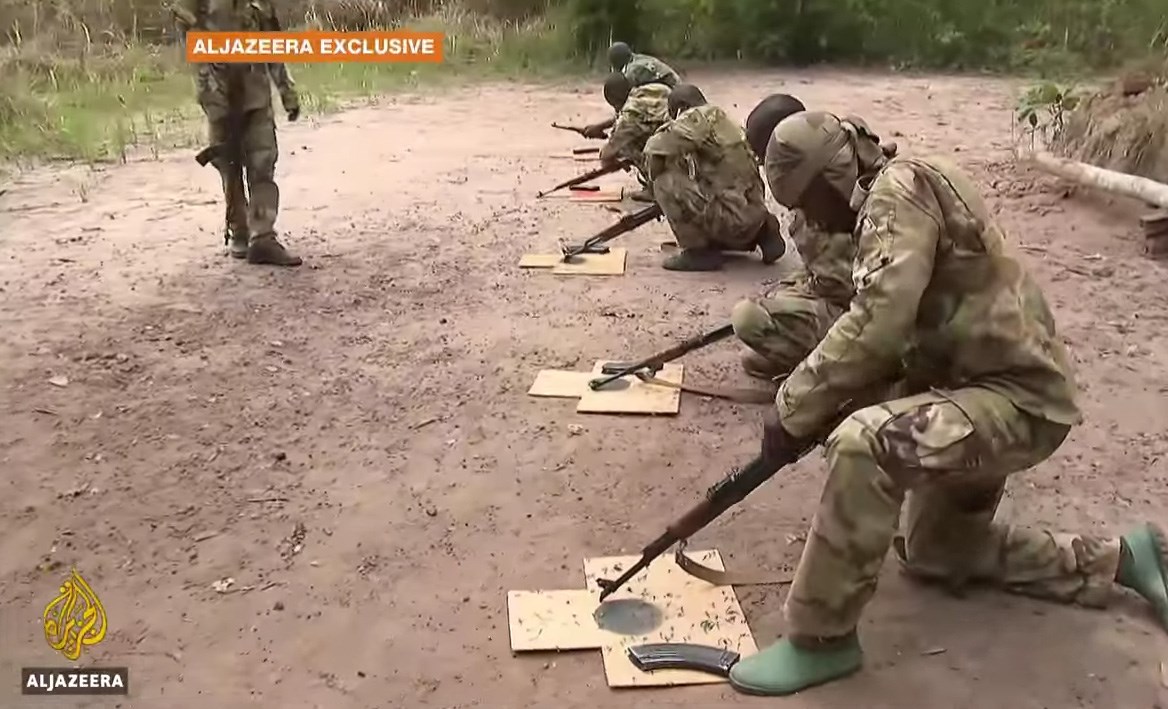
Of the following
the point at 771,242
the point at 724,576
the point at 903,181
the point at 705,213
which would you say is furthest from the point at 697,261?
the point at 903,181

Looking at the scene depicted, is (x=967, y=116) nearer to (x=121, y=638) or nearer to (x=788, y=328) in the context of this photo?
(x=788, y=328)

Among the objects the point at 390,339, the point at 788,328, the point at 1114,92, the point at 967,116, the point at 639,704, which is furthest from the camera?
the point at 967,116

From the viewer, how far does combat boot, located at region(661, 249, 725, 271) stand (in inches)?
222

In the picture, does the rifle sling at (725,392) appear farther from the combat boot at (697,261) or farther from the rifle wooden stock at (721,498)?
the combat boot at (697,261)

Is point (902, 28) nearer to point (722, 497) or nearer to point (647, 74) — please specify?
point (647, 74)

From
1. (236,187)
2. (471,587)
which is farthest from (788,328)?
(236,187)

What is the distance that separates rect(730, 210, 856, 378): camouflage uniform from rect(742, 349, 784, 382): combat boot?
0.15 metres

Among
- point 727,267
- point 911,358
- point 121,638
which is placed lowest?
point 121,638

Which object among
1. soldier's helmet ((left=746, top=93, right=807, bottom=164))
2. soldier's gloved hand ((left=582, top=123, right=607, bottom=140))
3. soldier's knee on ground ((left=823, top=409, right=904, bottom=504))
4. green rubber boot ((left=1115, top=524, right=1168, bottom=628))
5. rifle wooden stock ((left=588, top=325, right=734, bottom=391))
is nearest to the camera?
soldier's knee on ground ((left=823, top=409, right=904, bottom=504))

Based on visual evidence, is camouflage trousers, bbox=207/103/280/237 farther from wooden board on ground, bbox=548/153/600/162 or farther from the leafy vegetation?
the leafy vegetation

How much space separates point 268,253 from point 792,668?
4052 millimetres

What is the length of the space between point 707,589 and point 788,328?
1291mm

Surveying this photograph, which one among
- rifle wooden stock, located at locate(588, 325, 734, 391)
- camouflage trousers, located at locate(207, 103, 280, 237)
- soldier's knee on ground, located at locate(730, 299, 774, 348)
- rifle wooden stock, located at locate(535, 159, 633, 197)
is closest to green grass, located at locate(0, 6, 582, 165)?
camouflage trousers, located at locate(207, 103, 280, 237)

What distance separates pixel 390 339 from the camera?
15.9 ft
